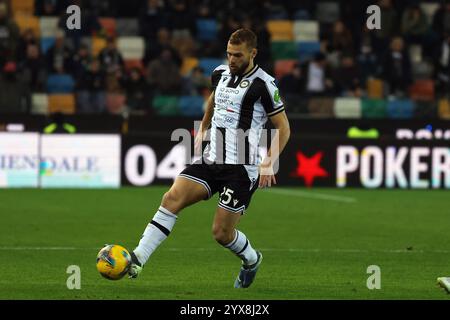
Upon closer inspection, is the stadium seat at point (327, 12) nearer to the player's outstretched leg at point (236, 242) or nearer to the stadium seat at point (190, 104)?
the stadium seat at point (190, 104)

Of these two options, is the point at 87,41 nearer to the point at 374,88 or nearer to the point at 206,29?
the point at 206,29

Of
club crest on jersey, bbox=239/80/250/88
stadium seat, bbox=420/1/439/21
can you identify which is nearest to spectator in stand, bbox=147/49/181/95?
stadium seat, bbox=420/1/439/21

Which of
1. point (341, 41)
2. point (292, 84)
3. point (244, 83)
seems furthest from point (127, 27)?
point (244, 83)

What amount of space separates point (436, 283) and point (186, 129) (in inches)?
483

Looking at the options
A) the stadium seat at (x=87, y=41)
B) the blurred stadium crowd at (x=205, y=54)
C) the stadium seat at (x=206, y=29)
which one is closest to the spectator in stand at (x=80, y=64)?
the blurred stadium crowd at (x=205, y=54)

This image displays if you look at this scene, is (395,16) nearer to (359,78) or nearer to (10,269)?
(359,78)

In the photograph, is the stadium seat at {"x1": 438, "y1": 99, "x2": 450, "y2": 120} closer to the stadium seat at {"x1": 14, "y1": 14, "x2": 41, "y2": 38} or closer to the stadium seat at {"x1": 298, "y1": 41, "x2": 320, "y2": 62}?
the stadium seat at {"x1": 298, "y1": 41, "x2": 320, "y2": 62}

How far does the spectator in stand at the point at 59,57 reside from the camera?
943 inches

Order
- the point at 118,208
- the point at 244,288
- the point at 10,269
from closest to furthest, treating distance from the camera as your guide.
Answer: the point at 244,288, the point at 10,269, the point at 118,208

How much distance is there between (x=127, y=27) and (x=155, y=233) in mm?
17152

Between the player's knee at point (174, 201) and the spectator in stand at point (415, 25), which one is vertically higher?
the spectator in stand at point (415, 25)
